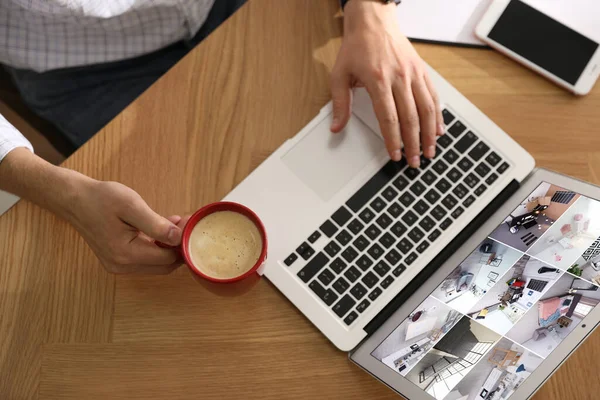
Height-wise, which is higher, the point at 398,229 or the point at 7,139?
the point at 398,229

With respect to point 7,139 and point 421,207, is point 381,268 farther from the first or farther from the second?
point 7,139

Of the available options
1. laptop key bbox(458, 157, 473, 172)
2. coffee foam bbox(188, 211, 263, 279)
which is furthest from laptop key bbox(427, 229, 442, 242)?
coffee foam bbox(188, 211, 263, 279)

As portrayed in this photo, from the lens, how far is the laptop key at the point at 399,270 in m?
0.76

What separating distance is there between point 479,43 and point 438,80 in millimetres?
99

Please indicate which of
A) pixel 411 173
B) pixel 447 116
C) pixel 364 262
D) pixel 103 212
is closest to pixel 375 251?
pixel 364 262

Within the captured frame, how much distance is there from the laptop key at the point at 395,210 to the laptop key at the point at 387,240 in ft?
0.10

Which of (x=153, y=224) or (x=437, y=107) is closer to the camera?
(x=153, y=224)

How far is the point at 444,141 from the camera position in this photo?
81 cm

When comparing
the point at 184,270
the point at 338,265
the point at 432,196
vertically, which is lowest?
the point at 184,270

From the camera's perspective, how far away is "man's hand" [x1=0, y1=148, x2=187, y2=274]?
0.70 metres

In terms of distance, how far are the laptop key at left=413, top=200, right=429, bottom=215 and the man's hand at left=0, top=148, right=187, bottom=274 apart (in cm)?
32

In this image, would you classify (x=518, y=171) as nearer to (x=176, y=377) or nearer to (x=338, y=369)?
(x=338, y=369)

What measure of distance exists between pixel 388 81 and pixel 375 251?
0.25 metres

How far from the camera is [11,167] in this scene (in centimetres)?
77
